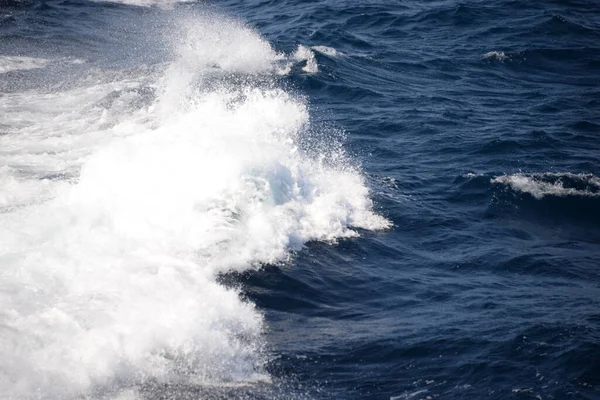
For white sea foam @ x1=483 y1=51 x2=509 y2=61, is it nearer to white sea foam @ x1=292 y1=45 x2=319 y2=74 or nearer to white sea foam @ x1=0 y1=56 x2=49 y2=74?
white sea foam @ x1=292 y1=45 x2=319 y2=74

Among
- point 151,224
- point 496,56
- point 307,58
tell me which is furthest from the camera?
point 496,56

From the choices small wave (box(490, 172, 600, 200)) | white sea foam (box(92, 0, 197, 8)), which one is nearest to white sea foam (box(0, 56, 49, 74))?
white sea foam (box(92, 0, 197, 8))

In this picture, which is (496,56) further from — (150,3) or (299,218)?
(150,3)

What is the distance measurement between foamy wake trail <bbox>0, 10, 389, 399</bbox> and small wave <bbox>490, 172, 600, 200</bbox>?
3589 millimetres

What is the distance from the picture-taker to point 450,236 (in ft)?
43.7

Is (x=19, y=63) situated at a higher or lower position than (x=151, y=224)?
higher

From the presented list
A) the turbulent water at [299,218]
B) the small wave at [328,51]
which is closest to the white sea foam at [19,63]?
the turbulent water at [299,218]

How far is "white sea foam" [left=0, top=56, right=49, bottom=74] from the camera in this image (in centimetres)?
2169

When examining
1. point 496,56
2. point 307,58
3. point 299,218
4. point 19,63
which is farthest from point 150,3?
point 299,218

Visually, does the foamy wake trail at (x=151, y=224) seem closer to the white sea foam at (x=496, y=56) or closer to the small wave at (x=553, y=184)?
the small wave at (x=553, y=184)

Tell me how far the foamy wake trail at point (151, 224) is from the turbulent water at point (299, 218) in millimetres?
41

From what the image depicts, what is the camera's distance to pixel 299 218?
13070 mm

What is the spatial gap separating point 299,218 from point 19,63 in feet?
46.5

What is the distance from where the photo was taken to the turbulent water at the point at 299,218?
8.24 m
